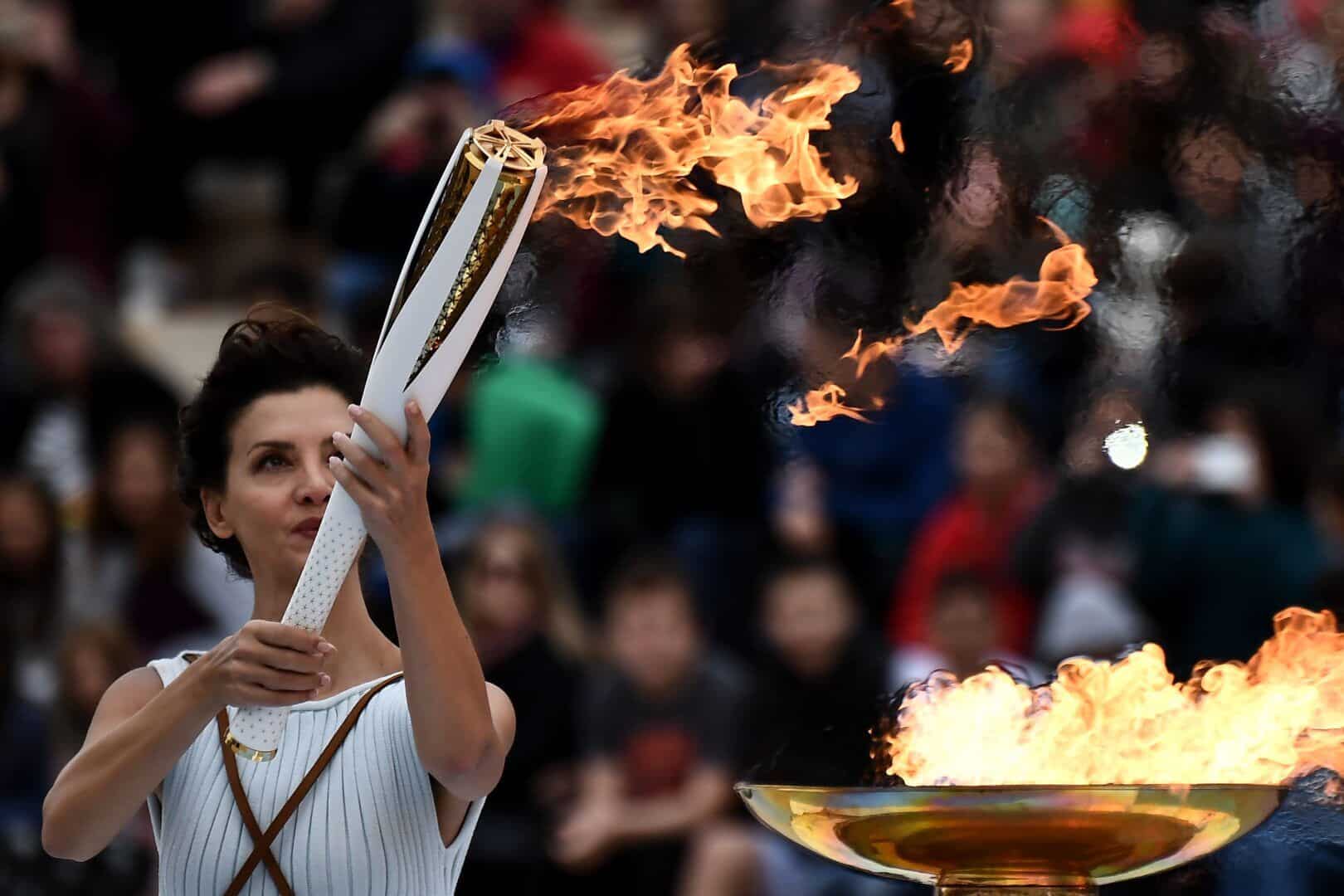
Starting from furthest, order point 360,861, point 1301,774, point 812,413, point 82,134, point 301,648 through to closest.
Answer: point 82,134 → point 812,413 → point 1301,774 → point 360,861 → point 301,648

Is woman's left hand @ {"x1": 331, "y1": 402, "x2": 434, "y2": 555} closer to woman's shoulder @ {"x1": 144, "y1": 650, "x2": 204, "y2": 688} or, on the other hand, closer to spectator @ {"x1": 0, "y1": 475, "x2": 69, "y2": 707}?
woman's shoulder @ {"x1": 144, "y1": 650, "x2": 204, "y2": 688}

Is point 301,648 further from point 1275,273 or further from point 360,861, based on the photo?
point 1275,273

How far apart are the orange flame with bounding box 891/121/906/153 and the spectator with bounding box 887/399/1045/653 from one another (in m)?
2.35

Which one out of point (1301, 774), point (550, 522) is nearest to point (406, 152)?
point (550, 522)

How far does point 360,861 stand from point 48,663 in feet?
14.4

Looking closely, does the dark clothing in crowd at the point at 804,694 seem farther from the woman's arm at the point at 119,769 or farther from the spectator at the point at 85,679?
the woman's arm at the point at 119,769

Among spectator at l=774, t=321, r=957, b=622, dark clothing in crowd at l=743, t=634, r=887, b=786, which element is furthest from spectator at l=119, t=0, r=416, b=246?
dark clothing in crowd at l=743, t=634, r=887, b=786

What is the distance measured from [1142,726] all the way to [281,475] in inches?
50.6

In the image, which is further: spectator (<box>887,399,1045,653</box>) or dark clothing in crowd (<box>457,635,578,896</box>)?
spectator (<box>887,399,1045,653</box>)

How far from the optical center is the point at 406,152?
23.2 ft

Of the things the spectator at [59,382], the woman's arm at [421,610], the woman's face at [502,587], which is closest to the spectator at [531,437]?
the woman's face at [502,587]

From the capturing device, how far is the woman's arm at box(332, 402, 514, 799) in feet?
8.20

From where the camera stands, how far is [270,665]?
2.54 metres

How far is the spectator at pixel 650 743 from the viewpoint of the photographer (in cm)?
586
